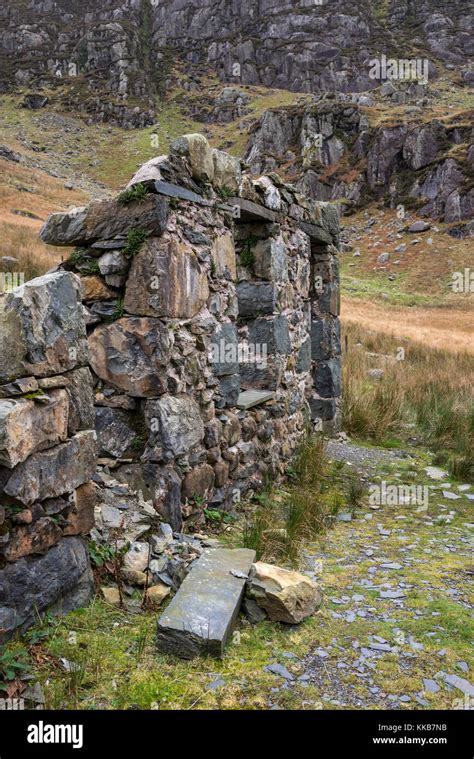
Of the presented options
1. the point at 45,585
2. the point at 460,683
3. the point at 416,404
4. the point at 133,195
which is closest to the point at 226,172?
the point at 133,195

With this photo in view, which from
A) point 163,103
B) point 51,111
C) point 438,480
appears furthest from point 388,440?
point 163,103

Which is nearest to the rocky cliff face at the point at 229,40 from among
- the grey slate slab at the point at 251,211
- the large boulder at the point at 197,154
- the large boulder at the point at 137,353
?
the grey slate slab at the point at 251,211

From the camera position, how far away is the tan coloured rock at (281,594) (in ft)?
9.16

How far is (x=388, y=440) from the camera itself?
7672mm

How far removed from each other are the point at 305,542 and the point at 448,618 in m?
1.31

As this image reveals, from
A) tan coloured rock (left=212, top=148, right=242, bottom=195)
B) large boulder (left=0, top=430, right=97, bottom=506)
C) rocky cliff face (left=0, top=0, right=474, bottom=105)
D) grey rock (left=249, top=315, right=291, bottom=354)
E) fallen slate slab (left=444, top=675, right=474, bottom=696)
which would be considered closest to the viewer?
large boulder (left=0, top=430, right=97, bottom=506)

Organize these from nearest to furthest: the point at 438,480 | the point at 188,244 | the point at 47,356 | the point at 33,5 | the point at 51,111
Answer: the point at 47,356 → the point at 188,244 → the point at 438,480 → the point at 51,111 → the point at 33,5

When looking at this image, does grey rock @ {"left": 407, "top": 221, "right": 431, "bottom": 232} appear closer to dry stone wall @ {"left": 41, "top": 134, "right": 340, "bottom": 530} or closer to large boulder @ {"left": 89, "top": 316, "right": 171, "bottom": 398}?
dry stone wall @ {"left": 41, "top": 134, "right": 340, "bottom": 530}

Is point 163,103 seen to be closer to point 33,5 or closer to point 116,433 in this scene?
point 33,5

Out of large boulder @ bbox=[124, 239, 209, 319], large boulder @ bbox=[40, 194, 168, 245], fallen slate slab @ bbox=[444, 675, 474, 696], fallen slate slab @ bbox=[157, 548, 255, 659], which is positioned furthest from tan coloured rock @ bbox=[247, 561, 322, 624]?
large boulder @ bbox=[40, 194, 168, 245]

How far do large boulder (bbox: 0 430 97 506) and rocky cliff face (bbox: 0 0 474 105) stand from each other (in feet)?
221

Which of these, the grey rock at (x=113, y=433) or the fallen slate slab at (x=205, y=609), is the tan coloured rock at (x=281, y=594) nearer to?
the fallen slate slab at (x=205, y=609)

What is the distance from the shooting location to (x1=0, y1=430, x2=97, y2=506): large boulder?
7.26ft

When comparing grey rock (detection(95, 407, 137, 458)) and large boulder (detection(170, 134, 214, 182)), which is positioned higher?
large boulder (detection(170, 134, 214, 182))
